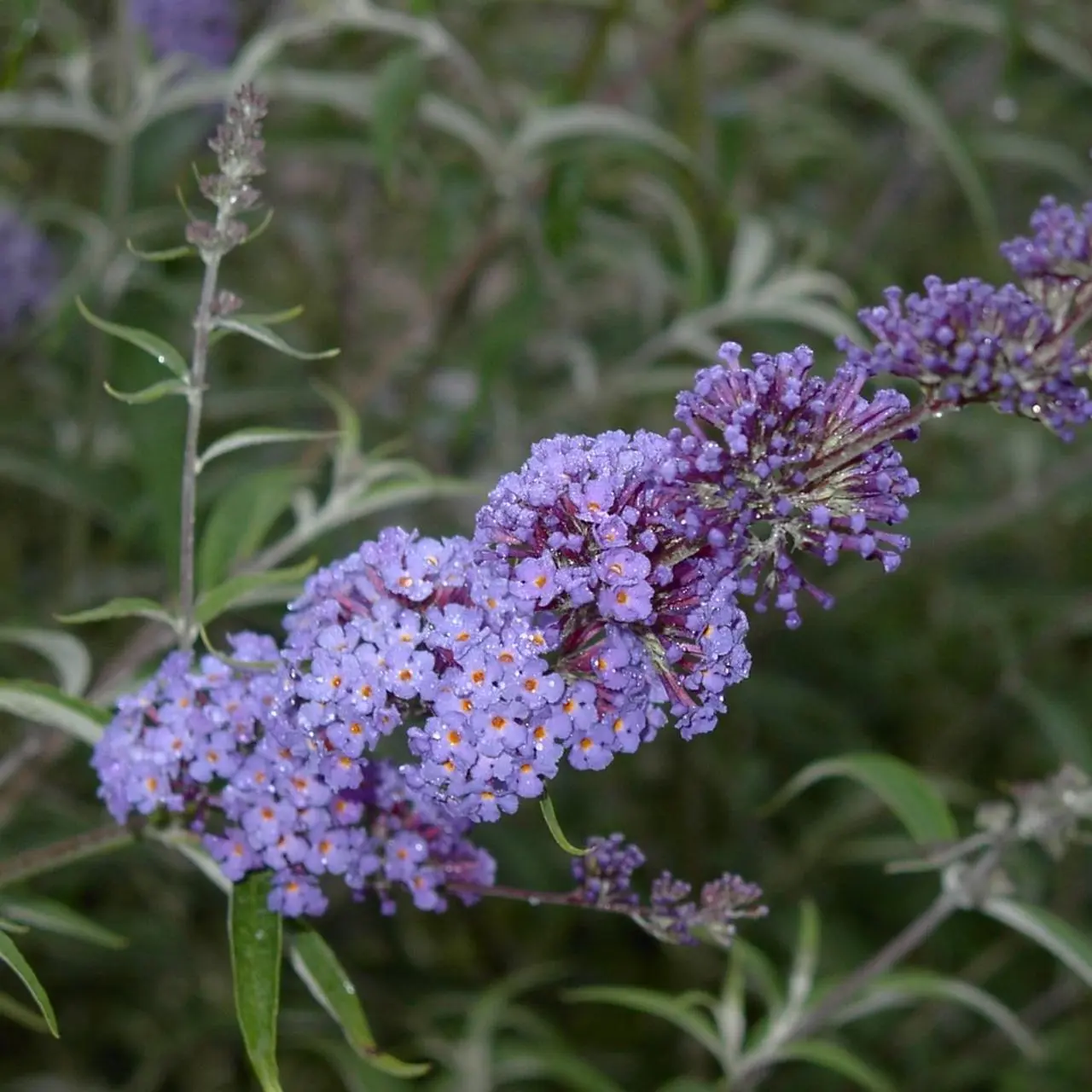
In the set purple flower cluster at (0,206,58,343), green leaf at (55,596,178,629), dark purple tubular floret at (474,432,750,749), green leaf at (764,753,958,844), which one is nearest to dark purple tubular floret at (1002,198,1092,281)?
dark purple tubular floret at (474,432,750,749)

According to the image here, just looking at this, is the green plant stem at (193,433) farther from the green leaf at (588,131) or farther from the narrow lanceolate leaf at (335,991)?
the green leaf at (588,131)

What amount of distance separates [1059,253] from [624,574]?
0.48 meters

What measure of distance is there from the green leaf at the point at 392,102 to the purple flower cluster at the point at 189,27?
76 cm

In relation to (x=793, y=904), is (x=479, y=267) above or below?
above

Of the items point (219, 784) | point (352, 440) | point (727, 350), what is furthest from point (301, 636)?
point (352, 440)

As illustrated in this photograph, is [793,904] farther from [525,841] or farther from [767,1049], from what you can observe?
[767,1049]

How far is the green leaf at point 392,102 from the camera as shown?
2.16 metres

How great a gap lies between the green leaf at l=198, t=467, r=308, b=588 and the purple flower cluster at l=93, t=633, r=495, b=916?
37 centimetres

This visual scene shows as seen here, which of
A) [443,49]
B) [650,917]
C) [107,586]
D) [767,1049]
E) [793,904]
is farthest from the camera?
[793,904]

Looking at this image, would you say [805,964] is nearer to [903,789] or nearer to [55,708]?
[903,789]

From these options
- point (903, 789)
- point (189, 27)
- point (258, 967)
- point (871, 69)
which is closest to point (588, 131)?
point (871, 69)

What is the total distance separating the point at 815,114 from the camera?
10.6 feet

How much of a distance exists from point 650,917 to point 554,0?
2.31 metres

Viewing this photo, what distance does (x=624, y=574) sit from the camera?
113cm
